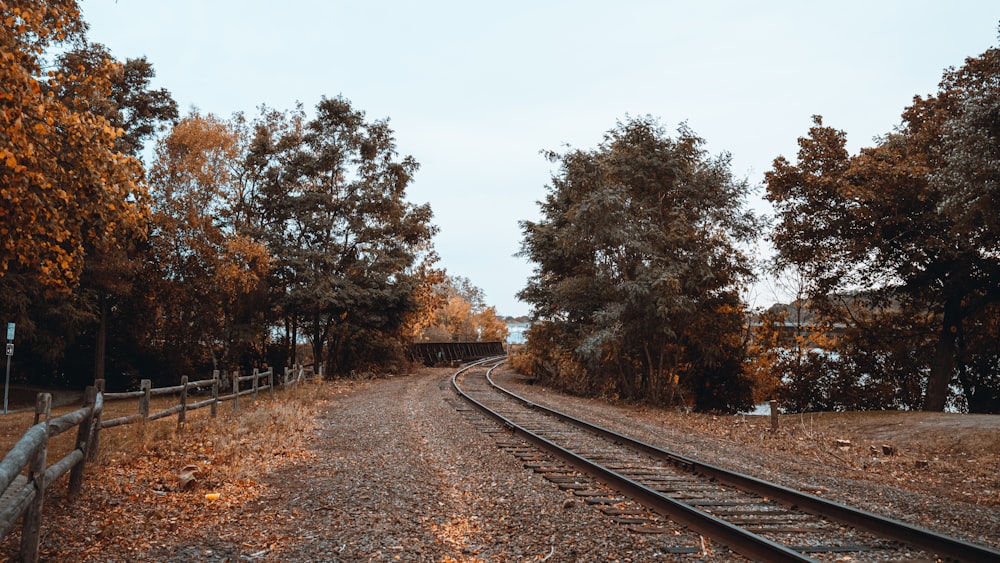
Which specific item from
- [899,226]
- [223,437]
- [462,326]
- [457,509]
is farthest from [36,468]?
[462,326]

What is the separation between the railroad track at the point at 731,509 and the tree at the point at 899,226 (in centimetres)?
806

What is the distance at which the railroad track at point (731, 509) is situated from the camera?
5086 mm

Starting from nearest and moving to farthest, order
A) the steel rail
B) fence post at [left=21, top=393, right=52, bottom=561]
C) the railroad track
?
fence post at [left=21, top=393, right=52, bottom=561] < the steel rail < the railroad track

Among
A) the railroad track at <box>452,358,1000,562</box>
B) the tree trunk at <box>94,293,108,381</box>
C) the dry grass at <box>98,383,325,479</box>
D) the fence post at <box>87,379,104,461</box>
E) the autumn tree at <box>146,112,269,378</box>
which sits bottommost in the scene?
the railroad track at <box>452,358,1000,562</box>

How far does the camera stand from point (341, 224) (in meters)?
28.2

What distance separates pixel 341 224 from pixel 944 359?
22649mm

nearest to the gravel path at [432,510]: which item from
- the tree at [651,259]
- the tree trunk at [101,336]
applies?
the tree at [651,259]

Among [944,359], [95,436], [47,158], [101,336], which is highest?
[47,158]

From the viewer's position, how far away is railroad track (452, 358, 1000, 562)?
509cm

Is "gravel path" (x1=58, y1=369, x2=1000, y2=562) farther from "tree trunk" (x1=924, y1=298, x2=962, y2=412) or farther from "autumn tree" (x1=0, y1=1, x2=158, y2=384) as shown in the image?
"tree trunk" (x1=924, y1=298, x2=962, y2=412)

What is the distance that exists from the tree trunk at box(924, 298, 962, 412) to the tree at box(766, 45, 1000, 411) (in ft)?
0.09

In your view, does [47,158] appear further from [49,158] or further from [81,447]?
[81,447]

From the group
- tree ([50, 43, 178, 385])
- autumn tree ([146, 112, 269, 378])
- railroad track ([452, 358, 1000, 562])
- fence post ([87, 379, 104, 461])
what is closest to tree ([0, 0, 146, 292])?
fence post ([87, 379, 104, 461])

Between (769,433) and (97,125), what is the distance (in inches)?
511
